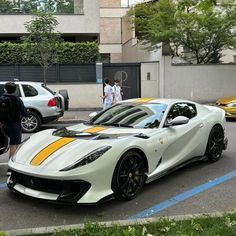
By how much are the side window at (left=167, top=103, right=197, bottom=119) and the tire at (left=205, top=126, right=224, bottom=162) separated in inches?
21.0

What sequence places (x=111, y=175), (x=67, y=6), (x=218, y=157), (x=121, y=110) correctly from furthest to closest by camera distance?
1. (x=67, y=6)
2. (x=218, y=157)
3. (x=121, y=110)
4. (x=111, y=175)

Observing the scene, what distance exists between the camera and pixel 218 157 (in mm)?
7555

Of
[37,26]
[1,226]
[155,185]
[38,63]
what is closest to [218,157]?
[155,185]

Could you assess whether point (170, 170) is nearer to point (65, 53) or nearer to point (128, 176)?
point (128, 176)

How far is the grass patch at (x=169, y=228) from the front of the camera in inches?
154

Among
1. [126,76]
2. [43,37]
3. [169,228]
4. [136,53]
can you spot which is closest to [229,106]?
[126,76]

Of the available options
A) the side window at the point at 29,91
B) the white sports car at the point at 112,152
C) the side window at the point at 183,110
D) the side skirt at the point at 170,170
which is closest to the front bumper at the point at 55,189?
the white sports car at the point at 112,152

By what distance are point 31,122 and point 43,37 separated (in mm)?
5230

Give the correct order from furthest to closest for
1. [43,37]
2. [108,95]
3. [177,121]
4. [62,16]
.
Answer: [62,16]
[43,37]
[108,95]
[177,121]

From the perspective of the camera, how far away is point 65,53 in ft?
68.3

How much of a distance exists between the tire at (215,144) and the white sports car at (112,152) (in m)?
0.06

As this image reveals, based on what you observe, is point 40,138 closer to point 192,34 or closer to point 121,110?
point 121,110

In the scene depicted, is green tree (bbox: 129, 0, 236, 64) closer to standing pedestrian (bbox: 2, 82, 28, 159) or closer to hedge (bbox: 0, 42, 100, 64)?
hedge (bbox: 0, 42, 100, 64)

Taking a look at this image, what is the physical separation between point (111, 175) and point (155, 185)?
1319 mm
